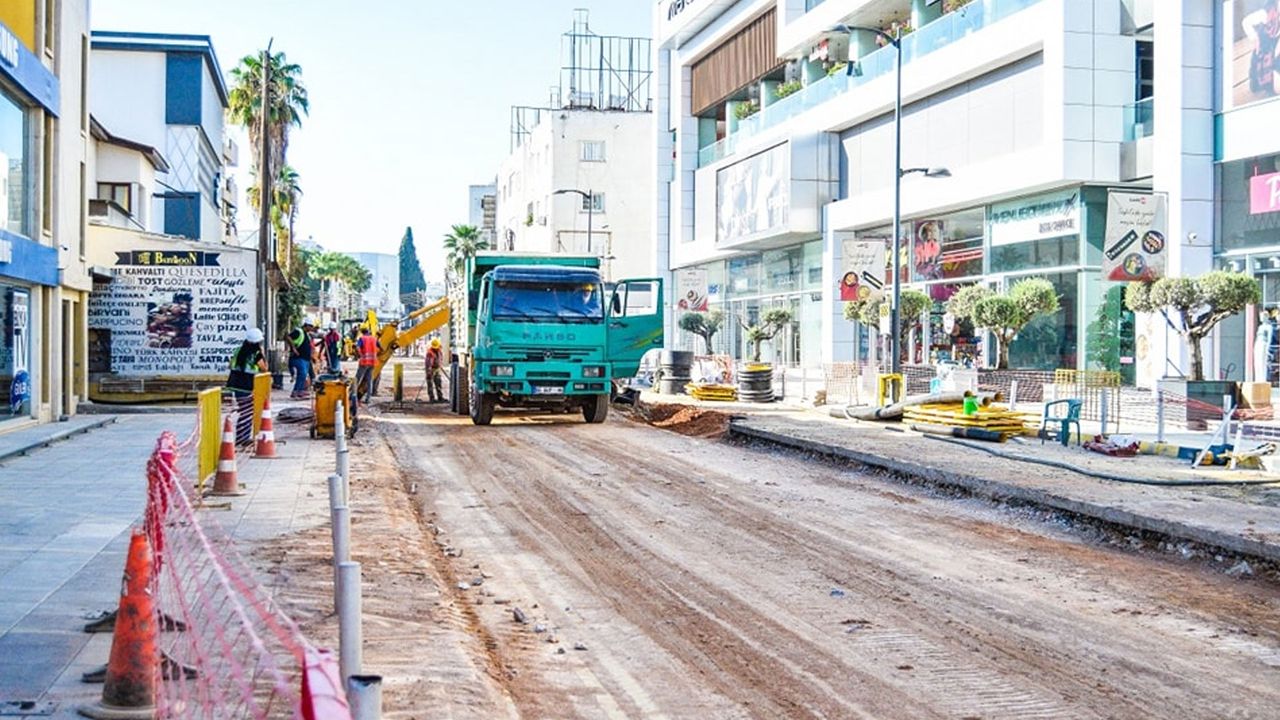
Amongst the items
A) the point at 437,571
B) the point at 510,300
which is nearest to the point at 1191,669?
the point at 437,571

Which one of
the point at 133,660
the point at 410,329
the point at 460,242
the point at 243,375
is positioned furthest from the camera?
the point at 460,242

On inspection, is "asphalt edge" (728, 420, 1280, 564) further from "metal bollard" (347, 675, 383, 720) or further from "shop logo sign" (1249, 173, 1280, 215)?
"shop logo sign" (1249, 173, 1280, 215)

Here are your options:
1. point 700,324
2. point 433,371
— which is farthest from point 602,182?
point 433,371

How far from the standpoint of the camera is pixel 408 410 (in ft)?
93.2

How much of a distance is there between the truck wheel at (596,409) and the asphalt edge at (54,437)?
8600 millimetres

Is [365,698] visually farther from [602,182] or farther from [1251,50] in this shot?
[602,182]

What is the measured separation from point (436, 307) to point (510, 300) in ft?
35.8

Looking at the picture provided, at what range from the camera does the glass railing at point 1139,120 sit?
28.9m

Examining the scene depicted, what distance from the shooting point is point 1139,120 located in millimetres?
29203

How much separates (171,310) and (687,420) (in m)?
11.3

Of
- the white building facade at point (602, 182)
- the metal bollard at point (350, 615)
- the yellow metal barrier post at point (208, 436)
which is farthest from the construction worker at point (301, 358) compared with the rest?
the white building facade at point (602, 182)

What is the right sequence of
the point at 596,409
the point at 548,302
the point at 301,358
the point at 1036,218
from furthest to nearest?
the point at 1036,218 < the point at 301,358 < the point at 596,409 < the point at 548,302

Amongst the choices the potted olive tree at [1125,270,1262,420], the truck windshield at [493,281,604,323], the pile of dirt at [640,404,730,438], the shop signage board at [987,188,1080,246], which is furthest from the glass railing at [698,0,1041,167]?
the truck windshield at [493,281,604,323]

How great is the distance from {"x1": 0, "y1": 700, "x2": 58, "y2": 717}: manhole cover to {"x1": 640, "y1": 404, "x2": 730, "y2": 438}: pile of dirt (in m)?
17.5
